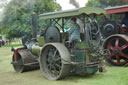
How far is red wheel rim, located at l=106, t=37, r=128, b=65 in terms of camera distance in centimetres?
653

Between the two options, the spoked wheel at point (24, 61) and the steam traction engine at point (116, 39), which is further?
the steam traction engine at point (116, 39)

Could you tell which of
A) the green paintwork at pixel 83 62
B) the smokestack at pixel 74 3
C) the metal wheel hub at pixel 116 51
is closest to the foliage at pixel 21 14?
the smokestack at pixel 74 3

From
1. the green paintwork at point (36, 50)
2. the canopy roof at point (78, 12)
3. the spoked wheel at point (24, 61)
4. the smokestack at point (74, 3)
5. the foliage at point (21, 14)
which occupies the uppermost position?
the smokestack at point (74, 3)

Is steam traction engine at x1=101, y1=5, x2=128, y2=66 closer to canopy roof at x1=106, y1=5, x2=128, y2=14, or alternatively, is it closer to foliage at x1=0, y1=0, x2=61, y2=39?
canopy roof at x1=106, y1=5, x2=128, y2=14

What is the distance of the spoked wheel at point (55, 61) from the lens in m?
4.73

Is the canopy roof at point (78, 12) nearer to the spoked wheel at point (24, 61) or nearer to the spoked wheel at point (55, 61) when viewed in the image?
the spoked wheel at point (55, 61)

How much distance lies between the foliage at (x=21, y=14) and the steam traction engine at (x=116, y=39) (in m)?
12.8

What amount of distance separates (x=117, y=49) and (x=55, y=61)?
2.49 m

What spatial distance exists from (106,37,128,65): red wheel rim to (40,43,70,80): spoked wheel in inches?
91.5

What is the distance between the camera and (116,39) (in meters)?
6.71

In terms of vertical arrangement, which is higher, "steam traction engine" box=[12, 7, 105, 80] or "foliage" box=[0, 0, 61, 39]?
"foliage" box=[0, 0, 61, 39]

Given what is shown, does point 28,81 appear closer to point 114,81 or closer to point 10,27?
point 114,81

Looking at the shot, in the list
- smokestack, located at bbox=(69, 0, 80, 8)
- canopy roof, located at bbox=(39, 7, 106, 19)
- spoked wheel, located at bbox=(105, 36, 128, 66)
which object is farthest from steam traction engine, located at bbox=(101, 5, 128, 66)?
smokestack, located at bbox=(69, 0, 80, 8)

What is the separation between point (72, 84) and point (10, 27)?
17.4 metres
